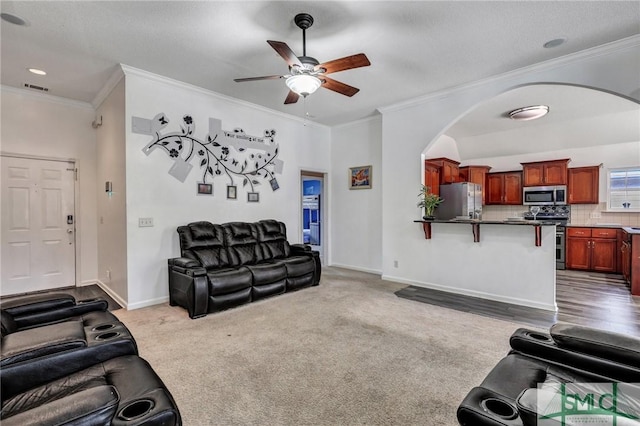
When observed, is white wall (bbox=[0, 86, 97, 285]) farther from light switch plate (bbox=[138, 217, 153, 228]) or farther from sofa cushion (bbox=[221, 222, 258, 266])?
sofa cushion (bbox=[221, 222, 258, 266])

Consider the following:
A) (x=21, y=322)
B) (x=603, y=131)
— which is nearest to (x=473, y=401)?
(x=21, y=322)

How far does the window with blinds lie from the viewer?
6.00m

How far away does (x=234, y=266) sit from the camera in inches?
169

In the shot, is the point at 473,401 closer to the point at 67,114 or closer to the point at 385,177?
the point at 385,177

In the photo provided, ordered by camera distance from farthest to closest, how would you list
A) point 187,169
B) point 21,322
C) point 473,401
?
point 187,169 → point 21,322 → point 473,401

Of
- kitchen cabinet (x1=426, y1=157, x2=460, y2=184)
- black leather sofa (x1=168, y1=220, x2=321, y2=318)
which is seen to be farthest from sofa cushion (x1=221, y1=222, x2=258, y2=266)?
kitchen cabinet (x1=426, y1=157, x2=460, y2=184)

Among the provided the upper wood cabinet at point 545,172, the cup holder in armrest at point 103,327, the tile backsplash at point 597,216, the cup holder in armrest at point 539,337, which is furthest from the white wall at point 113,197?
the tile backsplash at point 597,216

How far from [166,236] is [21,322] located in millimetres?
2258

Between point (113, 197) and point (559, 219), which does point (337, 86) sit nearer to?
point (113, 197)

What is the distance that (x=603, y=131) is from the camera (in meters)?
5.88

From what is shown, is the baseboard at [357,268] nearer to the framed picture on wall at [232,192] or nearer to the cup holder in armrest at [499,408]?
the framed picture on wall at [232,192]

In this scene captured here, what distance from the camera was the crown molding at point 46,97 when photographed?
4.33 metres

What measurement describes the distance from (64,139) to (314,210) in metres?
4.95

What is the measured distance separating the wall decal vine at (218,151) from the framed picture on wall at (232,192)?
69 mm
